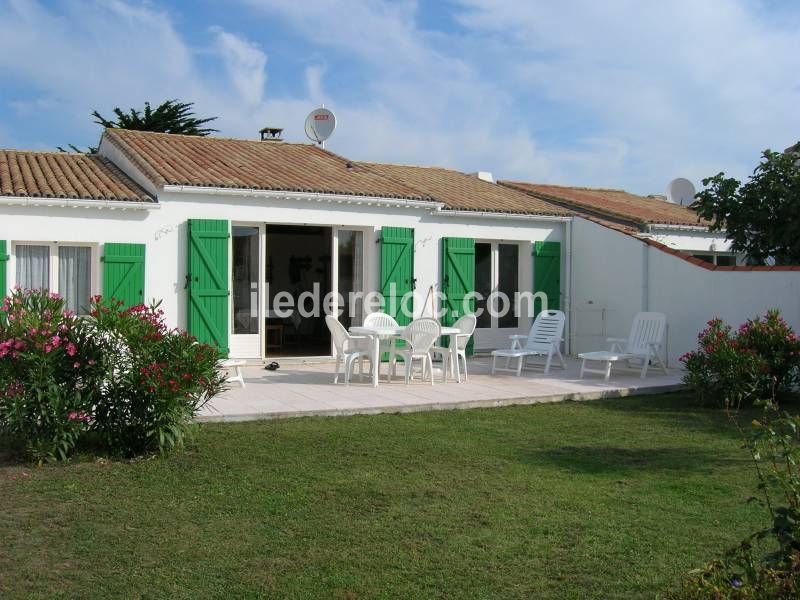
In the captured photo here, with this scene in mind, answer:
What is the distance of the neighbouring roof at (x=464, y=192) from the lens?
49.9 ft

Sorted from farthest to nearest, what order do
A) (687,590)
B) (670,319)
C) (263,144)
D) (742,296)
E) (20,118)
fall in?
(20,118) < (263,144) < (670,319) < (742,296) < (687,590)

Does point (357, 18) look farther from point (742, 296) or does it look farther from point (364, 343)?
point (742, 296)

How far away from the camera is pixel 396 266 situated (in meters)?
14.2

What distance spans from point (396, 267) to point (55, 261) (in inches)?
208

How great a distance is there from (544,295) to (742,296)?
3996 mm

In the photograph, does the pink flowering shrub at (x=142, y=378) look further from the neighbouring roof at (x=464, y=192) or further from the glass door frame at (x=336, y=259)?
the neighbouring roof at (x=464, y=192)

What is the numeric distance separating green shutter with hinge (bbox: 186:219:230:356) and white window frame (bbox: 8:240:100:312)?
1.28 meters

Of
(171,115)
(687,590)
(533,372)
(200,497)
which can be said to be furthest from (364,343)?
(171,115)

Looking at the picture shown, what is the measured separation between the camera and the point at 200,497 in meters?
5.91

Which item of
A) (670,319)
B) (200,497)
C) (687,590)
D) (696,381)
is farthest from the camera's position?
(670,319)

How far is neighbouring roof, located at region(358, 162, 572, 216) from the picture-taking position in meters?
15.2

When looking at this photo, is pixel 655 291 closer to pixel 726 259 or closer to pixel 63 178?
pixel 726 259

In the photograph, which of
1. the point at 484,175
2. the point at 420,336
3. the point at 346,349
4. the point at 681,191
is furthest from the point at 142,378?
the point at 681,191

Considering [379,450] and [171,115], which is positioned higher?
[171,115]
